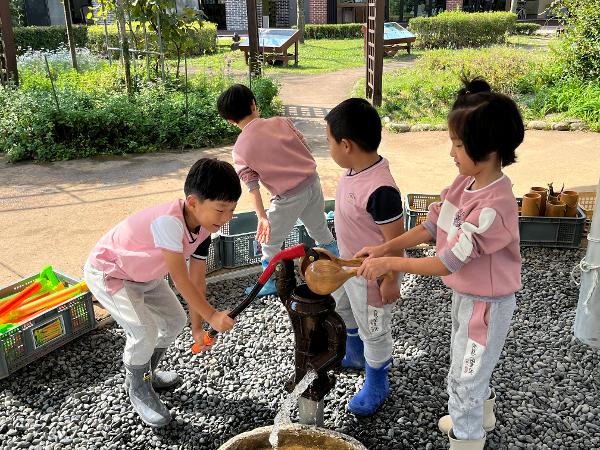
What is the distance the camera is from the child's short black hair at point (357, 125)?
251cm

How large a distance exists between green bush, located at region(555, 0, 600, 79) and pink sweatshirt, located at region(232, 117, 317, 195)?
8.15 meters

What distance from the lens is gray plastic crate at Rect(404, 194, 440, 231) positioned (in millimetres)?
4668

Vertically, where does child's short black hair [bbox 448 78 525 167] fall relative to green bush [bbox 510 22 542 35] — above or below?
above

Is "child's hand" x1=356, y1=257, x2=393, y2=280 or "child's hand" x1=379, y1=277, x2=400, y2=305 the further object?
"child's hand" x1=379, y1=277, x2=400, y2=305

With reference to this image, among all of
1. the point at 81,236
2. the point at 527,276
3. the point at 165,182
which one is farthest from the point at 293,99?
the point at 527,276

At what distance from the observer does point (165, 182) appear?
21.8 ft

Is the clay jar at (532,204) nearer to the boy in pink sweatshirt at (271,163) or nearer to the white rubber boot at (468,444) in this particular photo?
the boy in pink sweatshirt at (271,163)

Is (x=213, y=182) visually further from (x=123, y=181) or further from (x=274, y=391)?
(x=123, y=181)

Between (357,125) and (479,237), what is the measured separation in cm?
76

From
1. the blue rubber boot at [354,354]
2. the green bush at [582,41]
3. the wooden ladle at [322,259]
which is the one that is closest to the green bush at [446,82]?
the green bush at [582,41]

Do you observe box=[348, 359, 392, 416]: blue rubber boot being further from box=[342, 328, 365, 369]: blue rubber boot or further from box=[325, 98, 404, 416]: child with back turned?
box=[342, 328, 365, 369]: blue rubber boot

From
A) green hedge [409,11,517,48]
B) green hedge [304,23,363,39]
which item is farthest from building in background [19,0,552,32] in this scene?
green hedge [409,11,517,48]

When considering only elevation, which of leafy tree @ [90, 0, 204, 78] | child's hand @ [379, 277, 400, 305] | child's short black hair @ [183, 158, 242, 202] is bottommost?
child's hand @ [379, 277, 400, 305]

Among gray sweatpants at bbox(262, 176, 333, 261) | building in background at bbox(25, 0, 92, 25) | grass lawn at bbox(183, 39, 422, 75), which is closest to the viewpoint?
gray sweatpants at bbox(262, 176, 333, 261)
